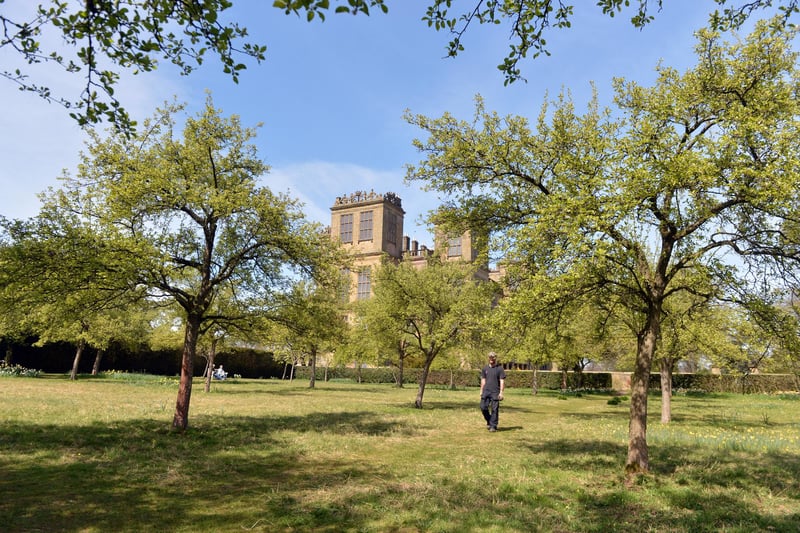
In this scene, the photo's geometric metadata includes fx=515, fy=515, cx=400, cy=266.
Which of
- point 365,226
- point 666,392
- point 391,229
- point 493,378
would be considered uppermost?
point 365,226

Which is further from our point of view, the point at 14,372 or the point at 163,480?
the point at 14,372

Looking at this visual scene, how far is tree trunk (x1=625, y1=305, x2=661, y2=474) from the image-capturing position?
856 cm

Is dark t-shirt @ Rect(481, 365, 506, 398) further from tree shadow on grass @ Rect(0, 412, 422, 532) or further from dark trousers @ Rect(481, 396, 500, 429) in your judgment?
tree shadow on grass @ Rect(0, 412, 422, 532)

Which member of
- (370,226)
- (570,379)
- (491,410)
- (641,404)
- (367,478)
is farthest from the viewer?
(370,226)

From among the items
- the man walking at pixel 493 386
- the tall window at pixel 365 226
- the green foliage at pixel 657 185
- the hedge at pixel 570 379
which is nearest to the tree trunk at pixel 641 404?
the green foliage at pixel 657 185

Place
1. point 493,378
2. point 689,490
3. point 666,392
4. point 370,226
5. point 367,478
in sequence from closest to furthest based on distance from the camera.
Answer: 1. point 689,490
2. point 367,478
3. point 493,378
4. point 666,392
5. point 370,226

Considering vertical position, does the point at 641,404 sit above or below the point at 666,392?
above

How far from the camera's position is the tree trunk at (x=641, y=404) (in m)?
8.56

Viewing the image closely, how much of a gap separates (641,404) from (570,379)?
46.4 m

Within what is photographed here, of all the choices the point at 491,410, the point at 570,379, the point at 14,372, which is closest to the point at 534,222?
the point at 491,410

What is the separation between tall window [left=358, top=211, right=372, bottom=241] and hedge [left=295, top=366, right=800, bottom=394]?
61.9 feet

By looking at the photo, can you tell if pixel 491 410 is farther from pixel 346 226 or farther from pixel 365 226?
pixel 346 226

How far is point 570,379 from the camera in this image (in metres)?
52.2

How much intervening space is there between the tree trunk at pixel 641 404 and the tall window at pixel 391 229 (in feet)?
206
